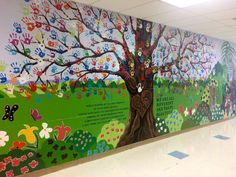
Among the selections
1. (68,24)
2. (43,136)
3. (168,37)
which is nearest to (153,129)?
(168,37)

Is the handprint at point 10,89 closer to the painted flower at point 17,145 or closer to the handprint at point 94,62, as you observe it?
the painted flower at point 17,145

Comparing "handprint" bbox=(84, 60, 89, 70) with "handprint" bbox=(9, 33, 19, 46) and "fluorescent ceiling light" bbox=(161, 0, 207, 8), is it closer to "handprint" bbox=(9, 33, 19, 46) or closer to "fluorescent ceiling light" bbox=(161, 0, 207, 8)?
"handprint" bbox=(9, 33, 19, 46)

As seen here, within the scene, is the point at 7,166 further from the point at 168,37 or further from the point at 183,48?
the point at 183,48

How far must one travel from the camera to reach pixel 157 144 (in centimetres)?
407

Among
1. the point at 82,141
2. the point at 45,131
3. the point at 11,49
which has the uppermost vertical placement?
the point at 11,49

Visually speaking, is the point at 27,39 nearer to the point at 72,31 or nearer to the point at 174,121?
the point at 72,31

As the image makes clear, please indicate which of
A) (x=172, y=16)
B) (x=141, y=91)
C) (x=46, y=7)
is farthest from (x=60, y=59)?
(x=172, y=16)

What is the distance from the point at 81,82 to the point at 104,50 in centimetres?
68

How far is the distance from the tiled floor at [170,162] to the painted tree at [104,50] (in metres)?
0.39

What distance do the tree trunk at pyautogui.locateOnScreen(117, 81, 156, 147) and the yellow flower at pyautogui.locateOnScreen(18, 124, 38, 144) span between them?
151cm

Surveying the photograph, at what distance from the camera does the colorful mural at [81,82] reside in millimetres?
2521

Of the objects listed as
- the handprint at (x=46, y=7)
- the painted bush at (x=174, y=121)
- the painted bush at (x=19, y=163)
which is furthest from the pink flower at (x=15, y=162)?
the painted bush at (x=174, y=121)

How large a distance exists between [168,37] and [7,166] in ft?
12.1

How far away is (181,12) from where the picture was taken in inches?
130
